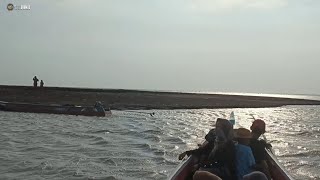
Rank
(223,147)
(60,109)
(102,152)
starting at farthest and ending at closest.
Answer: (60,109), (102,152), (223,147)

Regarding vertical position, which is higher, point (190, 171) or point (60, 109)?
point (190, 171)

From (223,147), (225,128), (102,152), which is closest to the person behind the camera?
(225,128)

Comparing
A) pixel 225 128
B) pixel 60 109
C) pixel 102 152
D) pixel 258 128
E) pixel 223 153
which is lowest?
pixel 102 152

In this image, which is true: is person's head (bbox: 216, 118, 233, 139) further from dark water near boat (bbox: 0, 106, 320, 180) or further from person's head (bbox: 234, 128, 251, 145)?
dark water near boat (bbox: 0, 106, 320, 180)

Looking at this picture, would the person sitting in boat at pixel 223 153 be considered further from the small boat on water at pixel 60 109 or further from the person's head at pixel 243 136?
the small boat on water at pixel 60 109

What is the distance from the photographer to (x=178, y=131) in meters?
30.4

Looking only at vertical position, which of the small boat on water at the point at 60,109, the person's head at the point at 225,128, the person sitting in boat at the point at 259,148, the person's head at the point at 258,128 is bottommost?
the small boat on water at the point at 60,109

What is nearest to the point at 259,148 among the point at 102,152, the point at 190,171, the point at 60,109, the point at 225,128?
the point at 190,171

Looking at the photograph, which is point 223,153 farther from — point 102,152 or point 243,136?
point 102,152

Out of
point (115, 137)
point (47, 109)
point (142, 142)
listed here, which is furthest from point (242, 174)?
point (47, 109)

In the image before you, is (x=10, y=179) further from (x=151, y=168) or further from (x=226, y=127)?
(x=226, y=127)

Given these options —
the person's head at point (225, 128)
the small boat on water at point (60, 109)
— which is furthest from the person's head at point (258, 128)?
the small boat on water at point (60, 109)

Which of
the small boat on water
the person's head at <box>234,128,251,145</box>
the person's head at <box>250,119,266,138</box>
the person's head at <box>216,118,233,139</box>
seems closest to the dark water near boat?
the person's head at <box>234,128,251,145</box>

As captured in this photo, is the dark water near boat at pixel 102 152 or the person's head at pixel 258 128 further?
the dark water near boat at pixel 102 152
